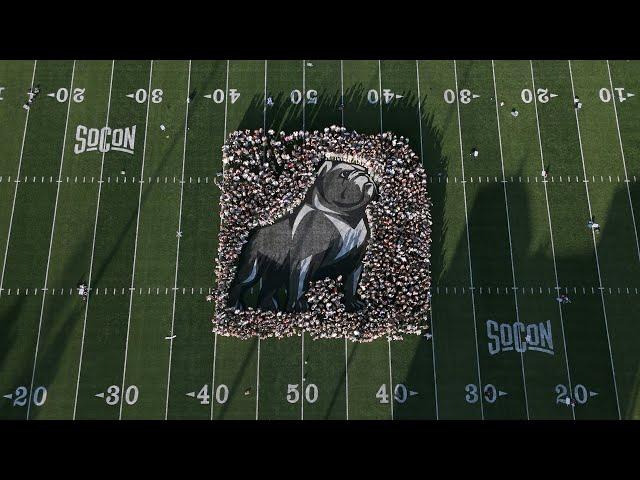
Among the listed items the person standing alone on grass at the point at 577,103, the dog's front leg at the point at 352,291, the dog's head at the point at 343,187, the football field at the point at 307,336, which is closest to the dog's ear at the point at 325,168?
the dog's head at the point at 343,187

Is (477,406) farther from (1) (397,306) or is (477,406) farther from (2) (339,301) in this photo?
(2) (339,301)

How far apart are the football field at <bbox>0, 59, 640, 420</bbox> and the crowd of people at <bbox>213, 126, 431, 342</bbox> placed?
1.67 ft

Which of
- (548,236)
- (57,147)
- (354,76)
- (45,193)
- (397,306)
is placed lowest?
(397,306)

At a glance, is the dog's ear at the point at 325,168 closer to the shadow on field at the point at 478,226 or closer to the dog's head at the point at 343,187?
the dog's head at the point at 343,187

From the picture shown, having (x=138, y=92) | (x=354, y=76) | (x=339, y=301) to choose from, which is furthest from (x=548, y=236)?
(x=138, y=92)

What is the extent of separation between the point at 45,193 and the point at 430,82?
1519 centimetres

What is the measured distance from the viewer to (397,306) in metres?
17.3

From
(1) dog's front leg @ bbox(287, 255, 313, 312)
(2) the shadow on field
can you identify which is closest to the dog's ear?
(2) the shadow on field

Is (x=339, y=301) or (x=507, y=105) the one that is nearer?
(x=339, y=301)

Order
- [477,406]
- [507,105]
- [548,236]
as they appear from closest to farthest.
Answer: [477,406], [548,236], [507,105]

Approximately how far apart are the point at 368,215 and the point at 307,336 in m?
4.86

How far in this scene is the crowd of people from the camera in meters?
17.1

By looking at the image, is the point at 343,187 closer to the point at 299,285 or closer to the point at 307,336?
the point at 299,285

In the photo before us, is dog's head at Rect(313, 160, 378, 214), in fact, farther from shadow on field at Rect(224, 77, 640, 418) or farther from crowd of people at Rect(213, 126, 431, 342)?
shadow on field at Rect(224, 77, 640, 418)
